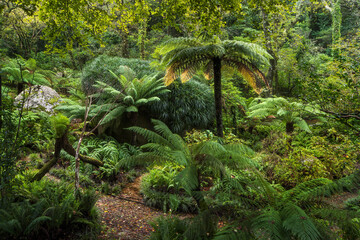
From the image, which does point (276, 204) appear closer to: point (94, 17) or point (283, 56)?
point (94, 17)

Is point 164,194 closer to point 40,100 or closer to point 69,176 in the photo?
point 69,176

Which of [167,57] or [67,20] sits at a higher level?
[67,20]

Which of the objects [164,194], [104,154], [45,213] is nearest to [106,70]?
[104,154]

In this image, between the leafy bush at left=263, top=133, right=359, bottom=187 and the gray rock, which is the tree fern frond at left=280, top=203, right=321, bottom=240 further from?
the gray rock

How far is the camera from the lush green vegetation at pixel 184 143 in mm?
2635

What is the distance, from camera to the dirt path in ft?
11.2

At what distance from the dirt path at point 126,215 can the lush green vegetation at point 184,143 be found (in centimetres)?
19

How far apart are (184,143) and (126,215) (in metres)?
1.67

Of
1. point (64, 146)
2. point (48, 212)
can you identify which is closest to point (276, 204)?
point (48, 212)

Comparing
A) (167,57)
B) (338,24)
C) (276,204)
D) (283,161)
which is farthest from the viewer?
(338,24)

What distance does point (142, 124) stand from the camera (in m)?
7.46

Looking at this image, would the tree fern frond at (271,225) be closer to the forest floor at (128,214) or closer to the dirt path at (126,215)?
the forest floor at (128,214)

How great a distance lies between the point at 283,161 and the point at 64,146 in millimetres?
4795

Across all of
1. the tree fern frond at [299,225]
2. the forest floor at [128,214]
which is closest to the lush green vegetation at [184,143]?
the tree fern frond at [299,225]
